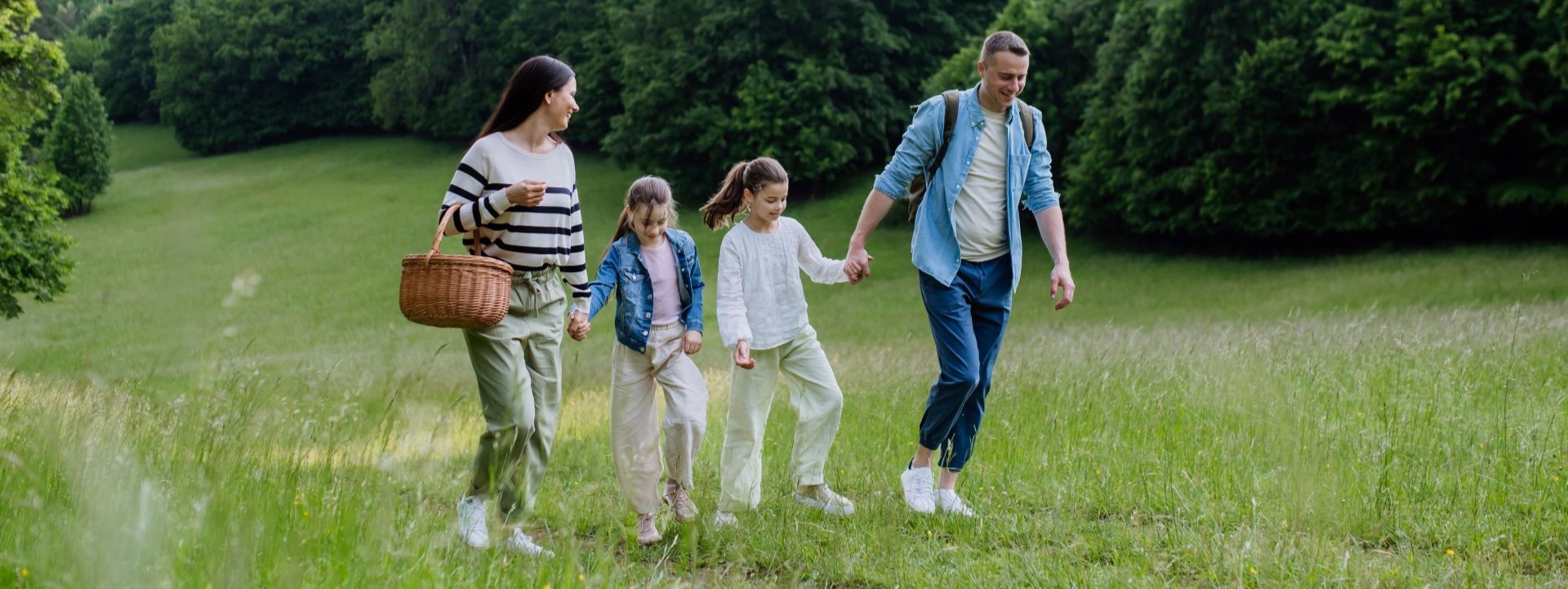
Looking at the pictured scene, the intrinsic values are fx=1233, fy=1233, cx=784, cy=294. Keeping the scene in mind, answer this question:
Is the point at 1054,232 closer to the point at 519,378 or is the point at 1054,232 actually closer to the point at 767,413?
the point at 767,413

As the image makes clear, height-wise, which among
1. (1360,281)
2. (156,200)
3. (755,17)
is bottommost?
(156,200)

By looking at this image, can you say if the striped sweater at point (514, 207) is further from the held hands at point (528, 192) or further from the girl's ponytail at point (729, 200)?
the girl's ponytail at point (729, 200)

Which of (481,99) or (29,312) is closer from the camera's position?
(29,312)

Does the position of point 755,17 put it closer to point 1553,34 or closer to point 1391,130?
point 1391,130

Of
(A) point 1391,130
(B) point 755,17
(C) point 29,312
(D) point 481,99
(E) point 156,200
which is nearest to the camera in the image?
(A) point 1391,130

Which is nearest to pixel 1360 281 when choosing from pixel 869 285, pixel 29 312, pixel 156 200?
pixel 869 285

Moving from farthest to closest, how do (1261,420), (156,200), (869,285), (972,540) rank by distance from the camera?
(156,200), (869,285), (1261,420), (972,540)

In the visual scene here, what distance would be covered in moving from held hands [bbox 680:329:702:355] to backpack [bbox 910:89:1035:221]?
1183mm

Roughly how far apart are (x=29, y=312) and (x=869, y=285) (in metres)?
21.3

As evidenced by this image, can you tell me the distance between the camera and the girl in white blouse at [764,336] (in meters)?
5.43

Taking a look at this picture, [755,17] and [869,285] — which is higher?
[755,17]

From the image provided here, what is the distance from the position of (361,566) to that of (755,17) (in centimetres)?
4176

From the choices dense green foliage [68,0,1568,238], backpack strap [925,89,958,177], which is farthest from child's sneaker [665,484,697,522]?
dense green foliage [68,0,1568,238]

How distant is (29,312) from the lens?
3064 cm
